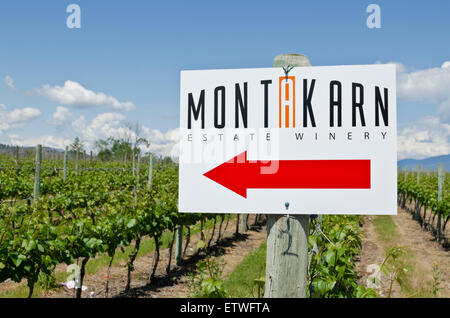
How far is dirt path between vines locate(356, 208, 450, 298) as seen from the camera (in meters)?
6.32

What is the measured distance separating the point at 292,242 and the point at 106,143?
60.7m

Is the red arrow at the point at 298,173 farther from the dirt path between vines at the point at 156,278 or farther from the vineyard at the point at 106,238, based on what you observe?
the dirt path between vines at the point at 156,278

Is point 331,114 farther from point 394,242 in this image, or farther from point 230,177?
point 394,242

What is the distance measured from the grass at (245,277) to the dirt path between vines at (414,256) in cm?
185

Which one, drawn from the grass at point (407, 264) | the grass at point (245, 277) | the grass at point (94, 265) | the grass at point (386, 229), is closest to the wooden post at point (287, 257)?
the grass at point (407, 264)

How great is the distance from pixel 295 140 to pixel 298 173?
5.6 inches

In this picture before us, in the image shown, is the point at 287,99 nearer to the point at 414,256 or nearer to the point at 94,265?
the point at 94,265

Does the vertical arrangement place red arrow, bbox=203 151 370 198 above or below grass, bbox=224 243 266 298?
above

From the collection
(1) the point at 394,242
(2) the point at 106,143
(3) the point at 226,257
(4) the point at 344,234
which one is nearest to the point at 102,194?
(3) the point at 226,257

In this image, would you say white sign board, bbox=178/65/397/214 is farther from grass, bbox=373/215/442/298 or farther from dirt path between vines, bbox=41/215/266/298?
dirt path between vines, bbox=41/215/266/298

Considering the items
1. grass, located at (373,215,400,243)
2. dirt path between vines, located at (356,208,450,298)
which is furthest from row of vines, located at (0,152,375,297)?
grass, located at (373,215,400,243)

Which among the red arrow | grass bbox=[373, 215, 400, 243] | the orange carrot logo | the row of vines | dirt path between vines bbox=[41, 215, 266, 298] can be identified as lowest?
dirt path between vines bbox=[41, 215, 266, 298]

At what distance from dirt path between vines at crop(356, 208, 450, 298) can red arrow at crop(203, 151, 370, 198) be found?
415 cm
